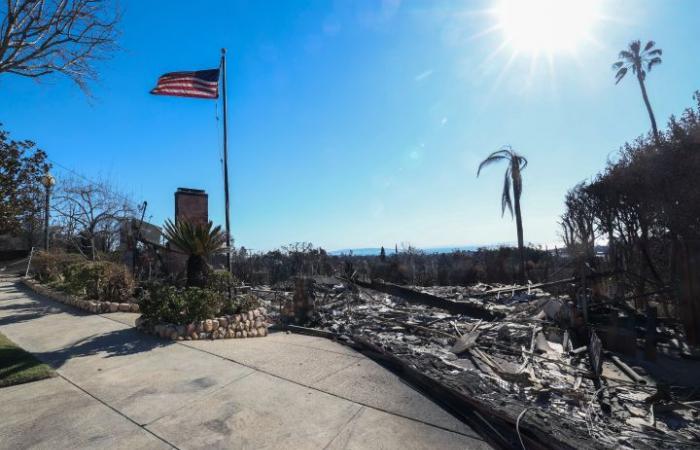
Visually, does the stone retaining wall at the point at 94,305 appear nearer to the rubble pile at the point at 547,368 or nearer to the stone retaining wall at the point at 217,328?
the stone retaining wall at the point at 217,328

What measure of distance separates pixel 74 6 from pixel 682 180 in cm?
1298

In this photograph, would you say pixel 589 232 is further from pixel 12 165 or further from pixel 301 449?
pixel 12 165

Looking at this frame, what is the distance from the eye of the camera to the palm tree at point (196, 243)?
8.04m

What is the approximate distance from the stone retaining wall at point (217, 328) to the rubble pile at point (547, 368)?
123cm

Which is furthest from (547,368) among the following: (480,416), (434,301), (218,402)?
(434,301)

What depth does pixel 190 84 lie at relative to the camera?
9883 millimetres

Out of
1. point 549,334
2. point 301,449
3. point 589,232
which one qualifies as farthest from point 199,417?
point 589,232

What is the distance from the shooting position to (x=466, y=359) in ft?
20.0

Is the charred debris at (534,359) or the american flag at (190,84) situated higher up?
the american flag at (190,84)

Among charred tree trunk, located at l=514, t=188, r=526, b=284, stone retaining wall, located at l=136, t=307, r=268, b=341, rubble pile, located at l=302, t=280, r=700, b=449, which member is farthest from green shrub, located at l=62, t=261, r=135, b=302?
charred tree trunk, located at l=514, t=188, r=526, b=284

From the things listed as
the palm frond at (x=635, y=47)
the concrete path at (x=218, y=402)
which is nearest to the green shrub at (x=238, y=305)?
the concrete path at (x=218, y=402)

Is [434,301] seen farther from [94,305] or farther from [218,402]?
[94,305]

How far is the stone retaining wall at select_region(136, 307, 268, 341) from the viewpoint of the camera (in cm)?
690

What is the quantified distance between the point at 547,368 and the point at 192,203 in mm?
12251
